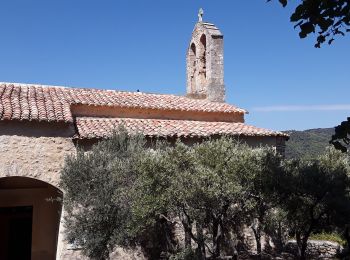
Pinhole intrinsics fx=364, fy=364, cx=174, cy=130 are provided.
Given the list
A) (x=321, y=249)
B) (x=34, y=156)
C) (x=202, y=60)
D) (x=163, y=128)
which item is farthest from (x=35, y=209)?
(x=321, y=249)

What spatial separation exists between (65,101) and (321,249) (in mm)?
9353

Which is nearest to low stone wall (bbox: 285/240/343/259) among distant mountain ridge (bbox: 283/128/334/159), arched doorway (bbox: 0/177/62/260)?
arched doorway (bbox: 0/177/62/260)

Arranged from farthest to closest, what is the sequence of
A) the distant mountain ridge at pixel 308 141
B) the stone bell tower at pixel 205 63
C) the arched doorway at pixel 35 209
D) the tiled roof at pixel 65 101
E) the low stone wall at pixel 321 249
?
the distant mountain ridge at pixel 308 141 → the stone bell tower at pixel 205 63 → the arched doorway at pixel 35 209 → the low stone wall at pixel 321 249 → the tiled roof at pixel 65 101

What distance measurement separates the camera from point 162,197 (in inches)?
275

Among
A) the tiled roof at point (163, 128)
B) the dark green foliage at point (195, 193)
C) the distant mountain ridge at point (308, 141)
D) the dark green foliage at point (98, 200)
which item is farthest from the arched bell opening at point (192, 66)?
the distant mountain ridge at point (308, 141)

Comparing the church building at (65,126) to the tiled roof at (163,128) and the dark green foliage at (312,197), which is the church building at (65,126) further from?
the dark green foliage at (312,197)

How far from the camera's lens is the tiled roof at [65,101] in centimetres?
970

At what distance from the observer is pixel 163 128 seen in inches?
446

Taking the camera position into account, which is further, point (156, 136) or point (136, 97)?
point (136, 97)

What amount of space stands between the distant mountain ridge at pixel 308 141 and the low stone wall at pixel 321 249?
2167 cm

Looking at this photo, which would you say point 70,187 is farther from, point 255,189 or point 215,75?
point 215,75

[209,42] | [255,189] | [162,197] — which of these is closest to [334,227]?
[255,189]

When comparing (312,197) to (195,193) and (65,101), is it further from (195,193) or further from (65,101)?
(65,101)

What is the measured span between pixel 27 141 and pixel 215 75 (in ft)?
26.0
